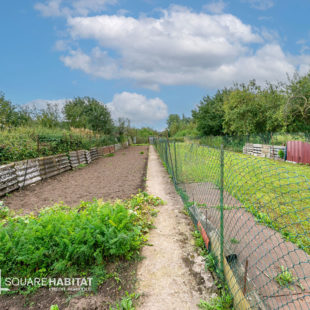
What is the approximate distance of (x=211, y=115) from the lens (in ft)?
94.7

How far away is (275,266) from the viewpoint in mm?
2371

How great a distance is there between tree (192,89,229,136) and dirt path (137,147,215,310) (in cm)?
2636

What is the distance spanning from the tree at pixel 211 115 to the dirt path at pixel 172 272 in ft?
86.5

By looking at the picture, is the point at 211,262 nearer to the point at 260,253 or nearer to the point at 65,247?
the point at 260,253

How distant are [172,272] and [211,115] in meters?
28.3

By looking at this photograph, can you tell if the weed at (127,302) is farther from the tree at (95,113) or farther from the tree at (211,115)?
the tree at (211,115)

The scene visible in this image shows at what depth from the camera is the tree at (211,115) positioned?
2841 cm

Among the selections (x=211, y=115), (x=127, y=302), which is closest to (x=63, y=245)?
(x=127, y=302)

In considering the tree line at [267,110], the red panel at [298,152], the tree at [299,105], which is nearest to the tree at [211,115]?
the tree line at [267,110]

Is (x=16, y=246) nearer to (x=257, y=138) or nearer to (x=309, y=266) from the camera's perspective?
(x=309, y=266)

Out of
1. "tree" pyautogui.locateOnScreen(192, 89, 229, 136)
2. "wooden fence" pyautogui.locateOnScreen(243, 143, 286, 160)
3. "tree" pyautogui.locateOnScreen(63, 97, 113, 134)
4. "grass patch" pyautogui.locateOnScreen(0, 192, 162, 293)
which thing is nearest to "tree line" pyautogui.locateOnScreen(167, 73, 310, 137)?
"tree" pyautogui.locateOnScreen(192, 89, 229, 136)

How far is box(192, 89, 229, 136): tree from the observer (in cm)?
2841

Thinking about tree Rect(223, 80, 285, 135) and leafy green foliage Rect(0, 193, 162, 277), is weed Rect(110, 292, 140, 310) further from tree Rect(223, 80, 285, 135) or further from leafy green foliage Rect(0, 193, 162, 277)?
tree Rect(223, 80, 285, 135)

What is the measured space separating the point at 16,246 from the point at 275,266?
3123mm
